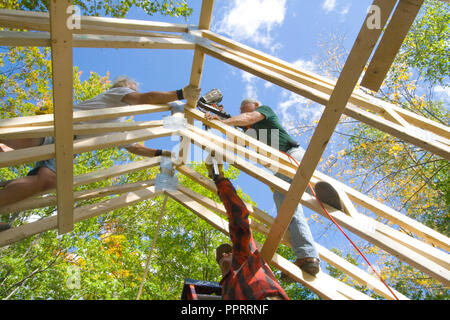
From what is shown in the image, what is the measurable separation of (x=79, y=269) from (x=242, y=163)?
23.9ft

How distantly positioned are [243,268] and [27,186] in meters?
1.95

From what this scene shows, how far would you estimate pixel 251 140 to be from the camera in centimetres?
276

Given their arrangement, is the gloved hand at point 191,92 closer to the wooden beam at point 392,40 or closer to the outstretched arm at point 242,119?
the outstretched arm at point 242,119

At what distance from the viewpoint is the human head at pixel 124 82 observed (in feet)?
9.93

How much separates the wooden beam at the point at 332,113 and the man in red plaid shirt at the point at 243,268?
0.29m

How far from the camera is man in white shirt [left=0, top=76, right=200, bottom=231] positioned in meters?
2.33

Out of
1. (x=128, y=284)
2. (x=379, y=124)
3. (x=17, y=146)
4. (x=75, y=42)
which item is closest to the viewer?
(x=379, y=124)

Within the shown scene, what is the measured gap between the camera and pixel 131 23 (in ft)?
8.46

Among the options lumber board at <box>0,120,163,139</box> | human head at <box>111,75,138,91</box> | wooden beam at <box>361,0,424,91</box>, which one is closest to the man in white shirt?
human head at <box>111,75,138,91</box>

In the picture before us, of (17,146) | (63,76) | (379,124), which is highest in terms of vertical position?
(379,124)

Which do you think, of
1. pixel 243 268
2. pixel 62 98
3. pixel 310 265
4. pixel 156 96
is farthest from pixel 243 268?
pixel 156 96

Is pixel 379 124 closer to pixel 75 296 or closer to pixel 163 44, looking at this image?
pixel 163 44

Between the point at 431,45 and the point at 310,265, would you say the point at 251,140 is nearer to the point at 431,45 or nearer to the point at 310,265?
the point at 310,265
